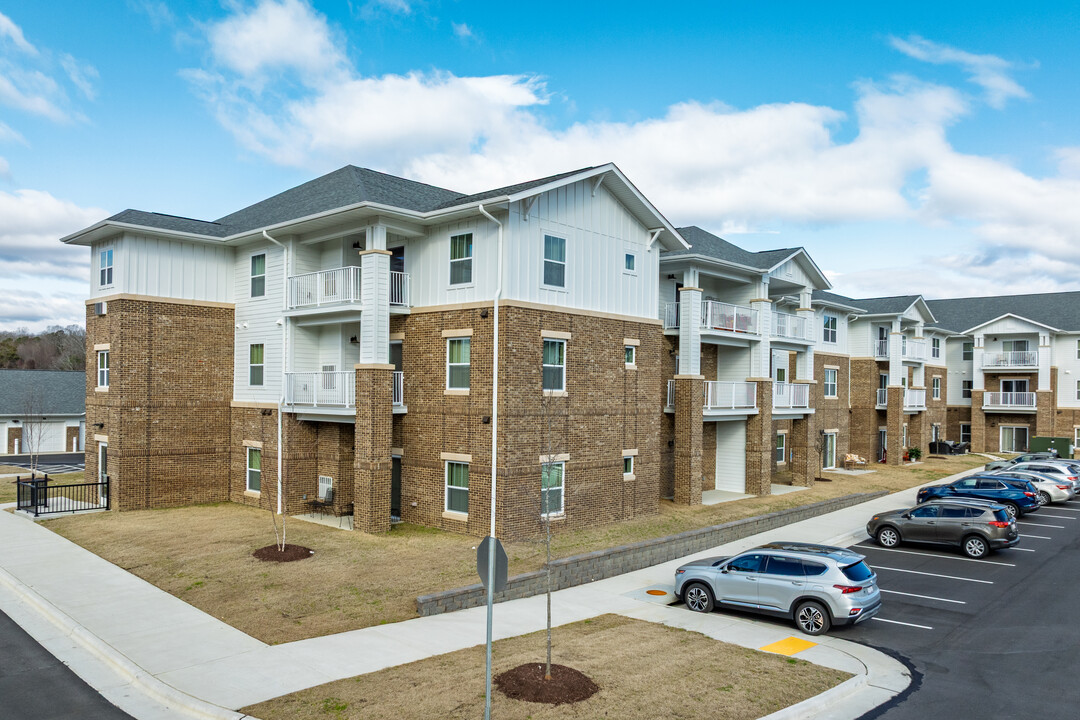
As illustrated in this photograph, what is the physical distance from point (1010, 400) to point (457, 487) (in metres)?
46.6

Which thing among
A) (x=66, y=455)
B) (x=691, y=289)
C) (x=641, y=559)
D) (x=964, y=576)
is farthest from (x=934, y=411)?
(x=66, y=455)

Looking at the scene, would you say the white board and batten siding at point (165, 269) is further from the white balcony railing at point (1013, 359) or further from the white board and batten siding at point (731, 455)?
the white balcony railing at point (1013, 359)

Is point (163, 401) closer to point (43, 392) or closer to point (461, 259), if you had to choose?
point (461, 259)

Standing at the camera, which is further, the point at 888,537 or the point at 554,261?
the point at 888,537

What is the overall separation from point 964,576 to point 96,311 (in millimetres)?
29301

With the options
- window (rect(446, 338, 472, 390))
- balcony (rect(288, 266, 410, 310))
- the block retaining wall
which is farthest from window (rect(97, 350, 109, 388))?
the block retaining wall

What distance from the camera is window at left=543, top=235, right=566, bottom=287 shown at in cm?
2200

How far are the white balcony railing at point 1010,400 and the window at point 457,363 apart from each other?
4607 centimetres

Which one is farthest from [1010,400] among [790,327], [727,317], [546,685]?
[546,685]

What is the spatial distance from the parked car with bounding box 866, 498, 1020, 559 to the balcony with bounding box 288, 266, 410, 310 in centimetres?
1654

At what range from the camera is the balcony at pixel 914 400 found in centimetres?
4606

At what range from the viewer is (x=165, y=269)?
2617 centimetres

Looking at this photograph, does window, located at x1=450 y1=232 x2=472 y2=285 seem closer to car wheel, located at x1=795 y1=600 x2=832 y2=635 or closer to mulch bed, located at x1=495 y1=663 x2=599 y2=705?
car wheel, located at x1=795 y1=600 x2=832 y2=635

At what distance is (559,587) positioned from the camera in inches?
682
